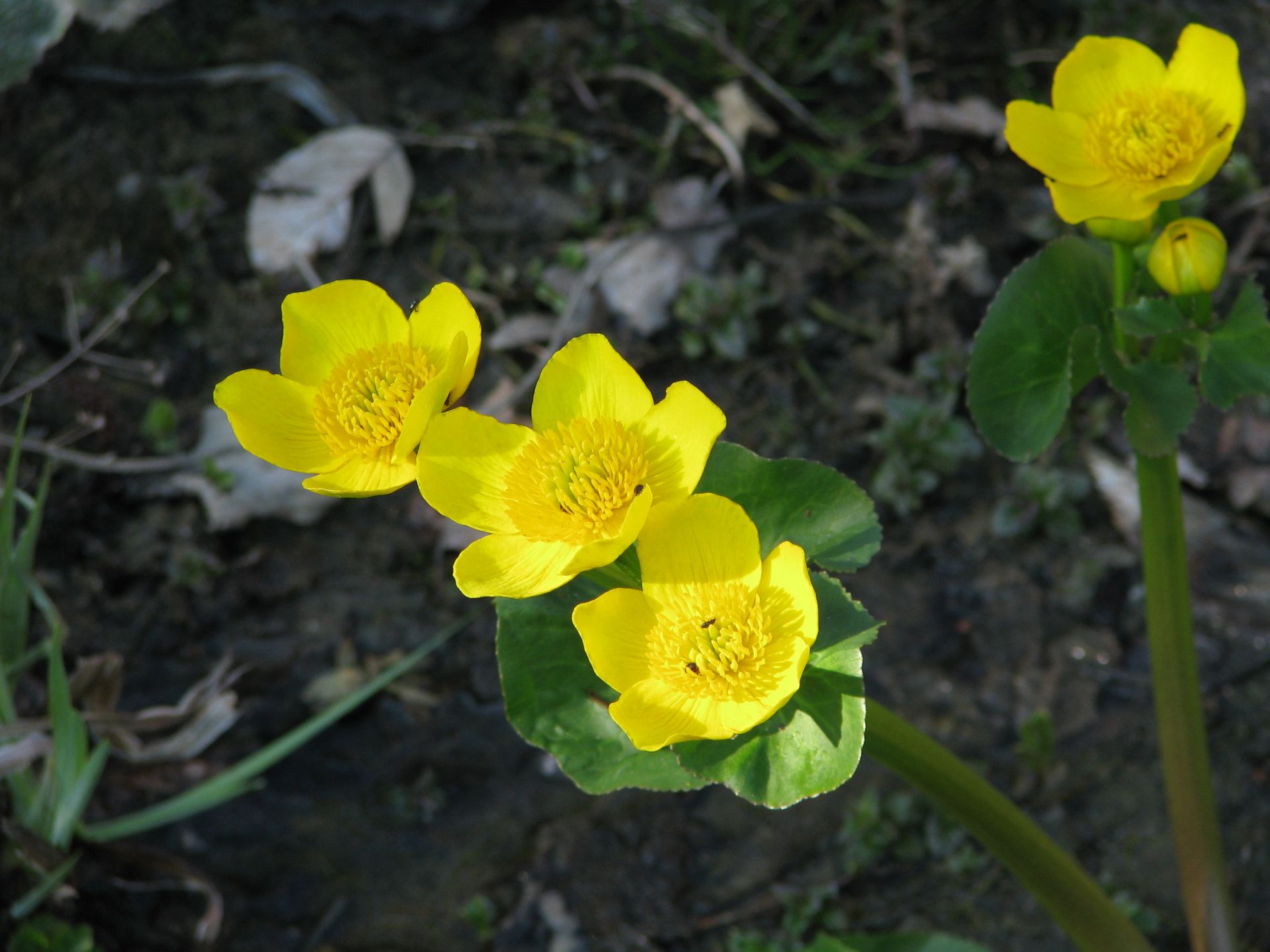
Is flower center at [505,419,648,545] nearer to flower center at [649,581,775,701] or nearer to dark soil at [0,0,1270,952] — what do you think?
flower center at [649,581,775,701]

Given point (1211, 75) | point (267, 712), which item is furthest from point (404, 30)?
point (1211, 75)

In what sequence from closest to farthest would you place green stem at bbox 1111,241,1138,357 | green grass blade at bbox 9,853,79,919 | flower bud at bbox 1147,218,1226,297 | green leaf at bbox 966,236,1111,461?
flower bud at bbox 1147,218,1226,297
green stem at bbox 1111,241,1138,357
green leaf at bbox 966,236,1111,461
green grass blade at bbox 9,853,79,919

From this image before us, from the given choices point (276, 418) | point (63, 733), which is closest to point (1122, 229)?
point (276, 418)

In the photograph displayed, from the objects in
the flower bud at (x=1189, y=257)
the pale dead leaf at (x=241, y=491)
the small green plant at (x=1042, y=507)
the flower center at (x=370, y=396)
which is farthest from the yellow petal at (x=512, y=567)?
the small green plant at (x=1042, y=507)

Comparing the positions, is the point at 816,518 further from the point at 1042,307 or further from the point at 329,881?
the point at 329,881

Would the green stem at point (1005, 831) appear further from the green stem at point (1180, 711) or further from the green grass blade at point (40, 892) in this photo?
the green grass blade at point (40, 892)

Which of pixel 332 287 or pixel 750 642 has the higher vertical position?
pixel 332 287

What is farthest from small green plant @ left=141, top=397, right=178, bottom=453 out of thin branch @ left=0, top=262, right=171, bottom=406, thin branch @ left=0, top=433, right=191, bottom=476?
thin branch @ left=0, top=262, right=171, bottom=406
